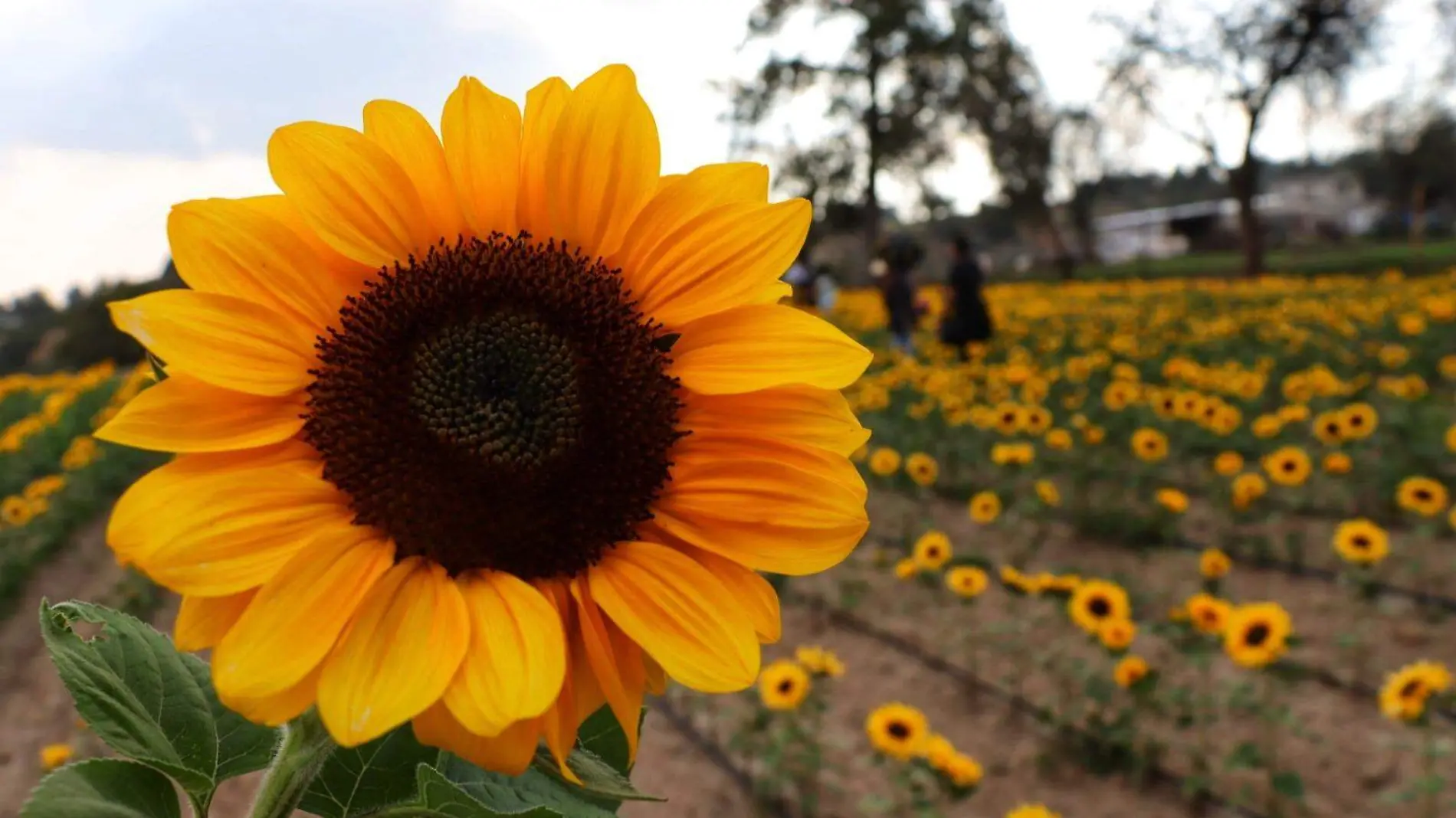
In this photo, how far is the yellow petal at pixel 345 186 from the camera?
67cm

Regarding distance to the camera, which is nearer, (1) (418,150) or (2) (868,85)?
(1) (418,150)

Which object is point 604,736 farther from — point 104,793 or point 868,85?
point 868,85

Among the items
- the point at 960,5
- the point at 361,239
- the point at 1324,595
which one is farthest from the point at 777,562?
the point at 960,5

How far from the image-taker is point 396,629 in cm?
60

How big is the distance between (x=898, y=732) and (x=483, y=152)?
3159 millimetres

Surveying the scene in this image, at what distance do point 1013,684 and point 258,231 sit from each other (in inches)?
170

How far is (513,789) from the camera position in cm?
67

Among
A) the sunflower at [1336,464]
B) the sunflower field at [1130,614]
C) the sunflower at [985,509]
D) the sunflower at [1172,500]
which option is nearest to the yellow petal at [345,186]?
the sunflower field at [1130,614]

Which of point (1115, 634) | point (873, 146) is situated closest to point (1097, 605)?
point (1115, 634)

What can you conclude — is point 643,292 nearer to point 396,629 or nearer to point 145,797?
point 396,629

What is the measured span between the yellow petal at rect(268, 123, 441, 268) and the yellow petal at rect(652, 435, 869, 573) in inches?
9.3

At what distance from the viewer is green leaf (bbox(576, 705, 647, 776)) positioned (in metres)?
0.73

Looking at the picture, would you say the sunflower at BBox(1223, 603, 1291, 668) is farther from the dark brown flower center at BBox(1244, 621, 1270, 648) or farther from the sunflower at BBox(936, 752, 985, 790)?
the sunflower at BBox(936, 752, 985, 790)

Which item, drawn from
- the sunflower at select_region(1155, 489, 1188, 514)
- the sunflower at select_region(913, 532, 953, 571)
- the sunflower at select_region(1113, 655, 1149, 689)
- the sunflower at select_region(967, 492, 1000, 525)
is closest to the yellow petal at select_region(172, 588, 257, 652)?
the sunflower at select_region(1113, 655, 1149, 689)
